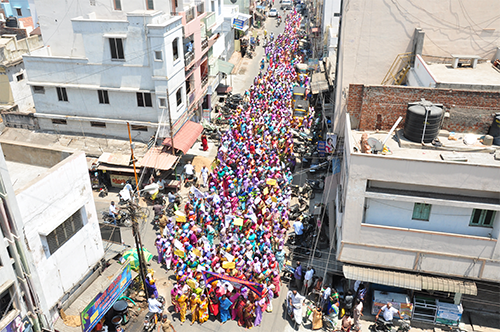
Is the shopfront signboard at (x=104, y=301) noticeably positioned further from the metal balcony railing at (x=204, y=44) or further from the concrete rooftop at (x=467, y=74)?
the metal balcony railing at (x=204, y=44)

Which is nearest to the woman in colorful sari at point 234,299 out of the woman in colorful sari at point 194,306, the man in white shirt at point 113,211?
the woman in colorful sari at point 194,306

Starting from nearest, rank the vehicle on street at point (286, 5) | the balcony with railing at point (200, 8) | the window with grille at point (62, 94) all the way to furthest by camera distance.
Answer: the window with grille at point (62, 94) → the balcony with railing at point (200, 8) → the vehicle on street at point (286, 5)

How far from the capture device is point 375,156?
1412 cm

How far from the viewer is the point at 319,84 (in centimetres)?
3039

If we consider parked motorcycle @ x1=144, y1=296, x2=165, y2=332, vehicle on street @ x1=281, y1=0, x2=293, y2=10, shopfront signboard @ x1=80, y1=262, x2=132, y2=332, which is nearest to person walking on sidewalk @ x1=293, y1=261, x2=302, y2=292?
parked motorcycle @ x1=144, y1=296, x2=165, y2=332

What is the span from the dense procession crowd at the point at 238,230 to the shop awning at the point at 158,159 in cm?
256

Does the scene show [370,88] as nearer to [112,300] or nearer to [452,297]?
[452,297]

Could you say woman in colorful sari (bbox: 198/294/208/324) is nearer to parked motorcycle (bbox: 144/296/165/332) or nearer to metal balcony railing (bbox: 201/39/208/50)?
parked motorcycle (bbox: 144/296/165/332)

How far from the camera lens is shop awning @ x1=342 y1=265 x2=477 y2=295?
49.1ft

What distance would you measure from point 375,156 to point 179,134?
14.8 metres

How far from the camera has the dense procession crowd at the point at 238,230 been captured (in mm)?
15602

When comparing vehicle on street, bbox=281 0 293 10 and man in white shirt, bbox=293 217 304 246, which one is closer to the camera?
man in white shirt, bbox=293 217 304 246

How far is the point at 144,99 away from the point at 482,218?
745 inches

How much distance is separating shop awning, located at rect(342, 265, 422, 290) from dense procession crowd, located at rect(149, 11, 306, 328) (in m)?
2.99
